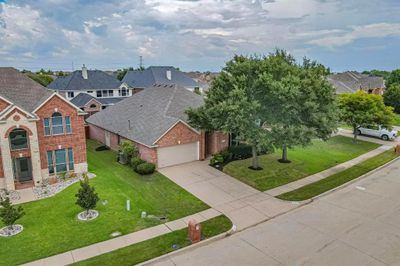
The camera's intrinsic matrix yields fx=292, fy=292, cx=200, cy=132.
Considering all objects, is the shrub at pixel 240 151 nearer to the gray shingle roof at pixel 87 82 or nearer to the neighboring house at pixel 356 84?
the gray shingle roof at pixel 87 82

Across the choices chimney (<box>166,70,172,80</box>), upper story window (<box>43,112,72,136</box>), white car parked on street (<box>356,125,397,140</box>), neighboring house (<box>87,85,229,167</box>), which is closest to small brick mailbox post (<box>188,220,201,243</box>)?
neighboring house (<box>87,85,229,167</box>)

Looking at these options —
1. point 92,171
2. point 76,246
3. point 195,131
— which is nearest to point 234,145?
point 195,131

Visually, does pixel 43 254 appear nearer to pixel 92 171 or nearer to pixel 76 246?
pixel 76 246

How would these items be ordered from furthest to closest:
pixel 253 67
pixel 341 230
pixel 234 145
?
1. pixel 234 145
2. pixel 253 67
3. pixel 341 230

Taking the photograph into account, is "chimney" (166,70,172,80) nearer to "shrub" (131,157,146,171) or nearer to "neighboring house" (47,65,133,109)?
"neighboring house" (47,65,133,109)

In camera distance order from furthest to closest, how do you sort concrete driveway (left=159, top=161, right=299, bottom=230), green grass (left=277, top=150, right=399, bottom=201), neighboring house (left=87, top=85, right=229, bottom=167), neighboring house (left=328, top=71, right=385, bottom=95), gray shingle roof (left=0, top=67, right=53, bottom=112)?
neighboring house (left=328, top=71, right=385, bottom=95) → neighboring house (left=87, top=85, right=229, bottom=167) → gray shingle roof (left=0, top=67, right=53, bottom=112) → green grass (left=277, top=150, right=399, bottom=201) → concrete driveway (left=159, top=161, right=299, bottom=230)

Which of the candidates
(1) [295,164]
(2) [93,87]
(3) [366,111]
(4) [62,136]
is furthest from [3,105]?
(3) [366,111]

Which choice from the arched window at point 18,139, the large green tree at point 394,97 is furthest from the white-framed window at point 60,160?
the large green tree at point 394,97
